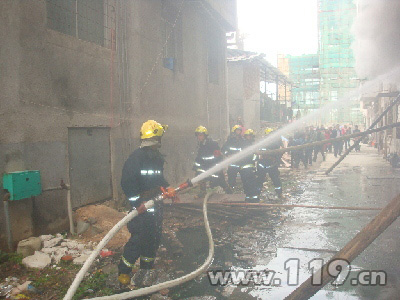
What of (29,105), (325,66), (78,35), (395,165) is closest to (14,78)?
(29,105)

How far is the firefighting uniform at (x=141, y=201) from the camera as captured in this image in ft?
12.7

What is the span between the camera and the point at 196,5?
1165 centimetres

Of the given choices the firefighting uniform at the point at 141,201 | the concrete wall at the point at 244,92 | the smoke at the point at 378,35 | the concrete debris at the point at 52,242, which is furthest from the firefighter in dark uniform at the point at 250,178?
the concrete wall at the point at 244,92

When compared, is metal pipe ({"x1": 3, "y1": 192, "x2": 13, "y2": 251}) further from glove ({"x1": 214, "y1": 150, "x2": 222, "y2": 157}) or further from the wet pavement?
glove ({"x1": 214, "y1": 150, "x2": 222, "y2": 157})

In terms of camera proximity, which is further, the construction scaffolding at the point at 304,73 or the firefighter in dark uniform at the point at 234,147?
the construction scaffolding at the point at 304,73

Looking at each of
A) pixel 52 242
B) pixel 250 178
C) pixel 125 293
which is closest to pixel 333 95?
pixel 250 178

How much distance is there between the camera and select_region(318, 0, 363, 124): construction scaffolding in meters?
33.2

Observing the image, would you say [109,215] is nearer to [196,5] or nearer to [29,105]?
[29,105]

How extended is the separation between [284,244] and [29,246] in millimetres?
3851

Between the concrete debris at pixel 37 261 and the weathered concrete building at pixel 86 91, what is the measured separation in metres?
0.52

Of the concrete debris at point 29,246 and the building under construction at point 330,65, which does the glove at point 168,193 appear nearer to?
the concrete debris at point 29,246

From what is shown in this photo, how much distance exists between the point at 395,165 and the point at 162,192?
44.3 ft

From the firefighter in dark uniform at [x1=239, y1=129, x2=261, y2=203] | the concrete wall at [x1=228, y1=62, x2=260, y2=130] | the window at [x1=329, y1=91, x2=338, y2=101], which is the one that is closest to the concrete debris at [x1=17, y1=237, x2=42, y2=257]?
the firefighter in dark uniform at [x1=239, y1=129, x2=261, y2=203]

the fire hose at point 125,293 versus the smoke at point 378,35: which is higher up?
the smoke at point 378,35
